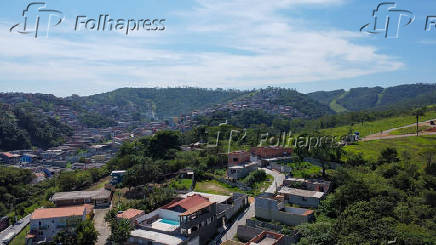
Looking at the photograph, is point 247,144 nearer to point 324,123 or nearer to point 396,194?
point 396,194

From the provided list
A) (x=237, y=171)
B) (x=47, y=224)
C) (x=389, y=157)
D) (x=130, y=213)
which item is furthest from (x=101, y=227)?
(x=389, y=157)

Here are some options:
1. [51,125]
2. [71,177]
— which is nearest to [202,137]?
[71,177]

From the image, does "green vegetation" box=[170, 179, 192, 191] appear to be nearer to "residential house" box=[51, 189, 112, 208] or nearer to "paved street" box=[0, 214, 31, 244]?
"residential house" box=[51, 189, 112, 208]

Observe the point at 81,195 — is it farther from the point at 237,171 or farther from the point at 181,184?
the point at 237,171

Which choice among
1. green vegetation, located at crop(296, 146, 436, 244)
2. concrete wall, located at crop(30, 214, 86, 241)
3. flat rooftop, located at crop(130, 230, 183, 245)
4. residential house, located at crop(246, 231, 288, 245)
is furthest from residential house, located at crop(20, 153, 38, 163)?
residential house, located at crop(246, 231, 288, 245)

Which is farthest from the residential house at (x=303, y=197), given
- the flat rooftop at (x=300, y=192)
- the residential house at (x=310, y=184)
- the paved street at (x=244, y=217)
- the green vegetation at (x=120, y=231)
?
the green vegetation at (x=120, y=231)

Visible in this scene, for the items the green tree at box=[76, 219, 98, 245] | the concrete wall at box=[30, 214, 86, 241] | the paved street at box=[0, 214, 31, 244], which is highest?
the green tree at box=[76, 219, 98, 245]

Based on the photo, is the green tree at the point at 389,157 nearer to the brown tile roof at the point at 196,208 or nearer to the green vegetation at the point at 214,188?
the green vegetation at the point at 214,188
